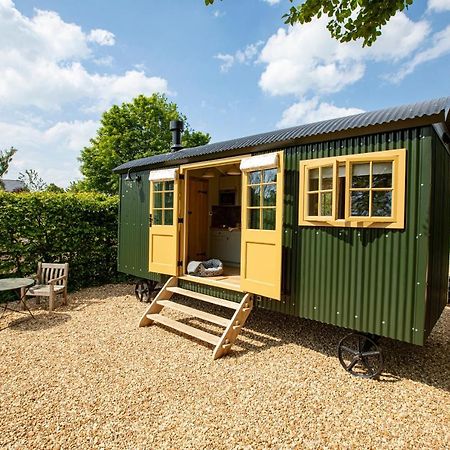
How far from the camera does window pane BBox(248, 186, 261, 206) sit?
4222 millimetres

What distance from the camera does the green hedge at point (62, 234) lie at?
614 cm

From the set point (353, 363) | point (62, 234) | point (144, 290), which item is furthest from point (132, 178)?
point (353, 363)

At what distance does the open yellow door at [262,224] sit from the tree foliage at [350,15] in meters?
1.47

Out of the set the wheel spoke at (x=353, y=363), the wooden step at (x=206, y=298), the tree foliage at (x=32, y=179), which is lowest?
the wheel spoke at (x=353, y=363)

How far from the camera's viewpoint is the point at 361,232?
10.6ft

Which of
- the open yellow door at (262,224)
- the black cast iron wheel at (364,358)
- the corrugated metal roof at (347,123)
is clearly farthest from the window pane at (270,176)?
the black cast iron wheel at (364,358)

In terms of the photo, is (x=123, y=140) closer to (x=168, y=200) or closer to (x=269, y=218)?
(x=168, y=200)

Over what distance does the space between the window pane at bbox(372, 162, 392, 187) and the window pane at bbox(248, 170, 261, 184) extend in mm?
1537

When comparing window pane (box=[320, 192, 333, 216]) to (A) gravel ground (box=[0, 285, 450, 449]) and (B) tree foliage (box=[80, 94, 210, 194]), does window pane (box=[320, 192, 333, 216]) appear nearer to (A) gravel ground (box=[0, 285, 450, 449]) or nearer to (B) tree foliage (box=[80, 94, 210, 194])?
(A) gravel ground (box=[0, 285, 450, 449])

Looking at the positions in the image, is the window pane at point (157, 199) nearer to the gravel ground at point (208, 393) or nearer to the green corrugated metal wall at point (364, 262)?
the gravel ground at point (208, 393)

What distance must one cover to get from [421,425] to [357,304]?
1.16 m

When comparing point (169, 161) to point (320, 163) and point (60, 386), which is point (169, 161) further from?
point (60, 386)

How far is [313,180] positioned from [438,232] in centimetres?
170

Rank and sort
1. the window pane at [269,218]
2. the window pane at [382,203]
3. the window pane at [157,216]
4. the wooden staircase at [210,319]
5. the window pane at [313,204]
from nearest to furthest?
the window pane at [382,203] < the window pane at [313,204] < the wooden staircase at [210,319] < the window pane at [269,218] < the window pane at [157,216]
